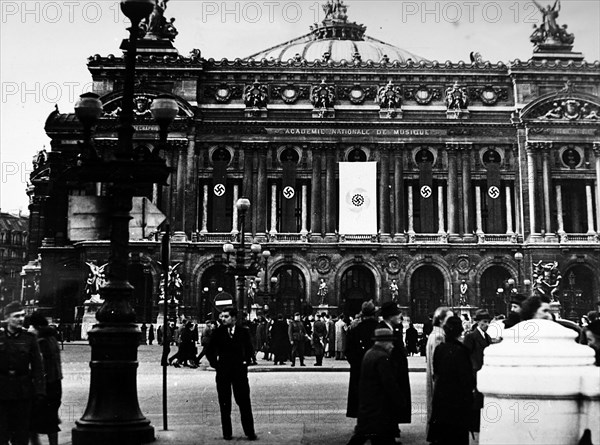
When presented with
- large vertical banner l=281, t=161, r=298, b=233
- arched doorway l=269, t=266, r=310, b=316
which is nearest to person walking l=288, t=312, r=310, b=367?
arched doorway l=269, t=266, r=310, b=316

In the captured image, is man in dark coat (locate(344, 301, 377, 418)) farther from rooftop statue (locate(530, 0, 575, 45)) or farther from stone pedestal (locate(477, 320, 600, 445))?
rooftop statue (locate(530, 0, 575, 45))

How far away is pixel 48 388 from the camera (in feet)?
34.6

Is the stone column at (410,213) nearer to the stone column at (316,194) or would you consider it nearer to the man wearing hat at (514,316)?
the stone column at (316,194)

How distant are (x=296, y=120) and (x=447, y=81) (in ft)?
35.4

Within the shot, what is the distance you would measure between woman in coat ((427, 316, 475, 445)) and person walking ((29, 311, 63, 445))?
477 cm

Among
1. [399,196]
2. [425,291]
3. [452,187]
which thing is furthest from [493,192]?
[425,291]

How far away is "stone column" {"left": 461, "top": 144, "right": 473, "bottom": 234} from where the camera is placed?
2061 inches

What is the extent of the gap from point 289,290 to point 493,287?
13.3 m

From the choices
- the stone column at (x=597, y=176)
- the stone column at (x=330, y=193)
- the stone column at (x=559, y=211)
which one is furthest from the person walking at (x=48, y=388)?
the stone column at (x=597, y=176)

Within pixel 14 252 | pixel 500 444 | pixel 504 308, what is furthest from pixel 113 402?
pixel 14 252

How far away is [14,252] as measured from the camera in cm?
10181

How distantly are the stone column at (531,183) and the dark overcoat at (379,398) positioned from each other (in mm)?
45354

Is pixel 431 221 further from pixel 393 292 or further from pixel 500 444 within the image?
pixel 500 444

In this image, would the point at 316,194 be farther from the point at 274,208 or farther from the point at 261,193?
the point at 261,193
